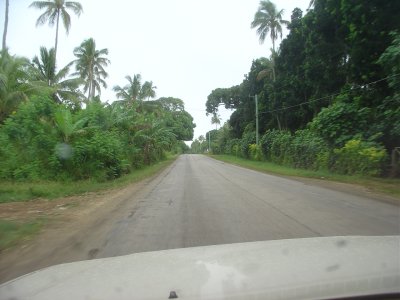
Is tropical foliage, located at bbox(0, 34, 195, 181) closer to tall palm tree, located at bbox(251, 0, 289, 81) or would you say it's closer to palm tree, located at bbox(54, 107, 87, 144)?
palm tree, located at bbox(54, 107, 87, 144)

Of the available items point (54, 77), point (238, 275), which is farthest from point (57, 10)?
point (238, 275)

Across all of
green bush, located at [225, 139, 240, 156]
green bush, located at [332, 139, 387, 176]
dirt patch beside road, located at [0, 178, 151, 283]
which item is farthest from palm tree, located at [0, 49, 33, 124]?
green bush, located at [225, 139, 240, 156]

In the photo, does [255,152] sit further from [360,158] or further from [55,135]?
[55,135]

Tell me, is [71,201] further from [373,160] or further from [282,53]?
[282,53]

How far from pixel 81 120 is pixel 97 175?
9.09ft

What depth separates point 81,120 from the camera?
837 inches

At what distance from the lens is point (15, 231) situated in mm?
8672

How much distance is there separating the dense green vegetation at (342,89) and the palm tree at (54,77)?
1816 cm

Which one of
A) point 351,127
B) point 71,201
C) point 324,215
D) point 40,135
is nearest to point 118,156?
point 40,135

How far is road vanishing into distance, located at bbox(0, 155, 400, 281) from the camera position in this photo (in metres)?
7.04

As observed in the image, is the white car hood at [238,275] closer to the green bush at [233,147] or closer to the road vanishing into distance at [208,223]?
the road vanishing into distance at [208,223]

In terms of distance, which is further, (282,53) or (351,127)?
(282,53)

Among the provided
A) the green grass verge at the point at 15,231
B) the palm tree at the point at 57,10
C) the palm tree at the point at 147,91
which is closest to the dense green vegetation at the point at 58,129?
the palm tree at the point at 57,10

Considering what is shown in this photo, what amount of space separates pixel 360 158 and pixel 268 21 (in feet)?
104
